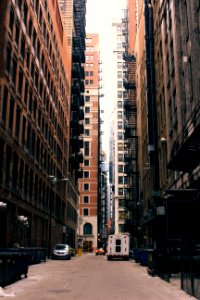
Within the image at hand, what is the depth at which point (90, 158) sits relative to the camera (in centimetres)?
11569

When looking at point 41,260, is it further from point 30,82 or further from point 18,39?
point 18,39

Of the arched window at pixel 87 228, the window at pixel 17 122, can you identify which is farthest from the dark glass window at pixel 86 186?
the window at pixel 17 122

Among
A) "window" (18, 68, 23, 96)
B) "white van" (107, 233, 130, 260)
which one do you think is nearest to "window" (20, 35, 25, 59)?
"window" (18, 68, 23, 96)

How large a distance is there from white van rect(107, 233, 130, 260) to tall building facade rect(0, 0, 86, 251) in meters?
7.16

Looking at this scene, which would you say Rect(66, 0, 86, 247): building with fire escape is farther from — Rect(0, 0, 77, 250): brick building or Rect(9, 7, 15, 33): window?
Rect(9, 7, 15, 33): window

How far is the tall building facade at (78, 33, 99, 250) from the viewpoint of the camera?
106250 mm

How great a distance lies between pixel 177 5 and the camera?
94.2 ft

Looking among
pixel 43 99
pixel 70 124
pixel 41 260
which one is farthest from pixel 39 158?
pixel 70 124

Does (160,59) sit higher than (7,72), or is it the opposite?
(160,59)

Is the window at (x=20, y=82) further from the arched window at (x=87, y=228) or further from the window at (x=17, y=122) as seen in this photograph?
A: the arched window at (x=87, y=228)

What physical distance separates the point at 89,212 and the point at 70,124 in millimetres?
39624

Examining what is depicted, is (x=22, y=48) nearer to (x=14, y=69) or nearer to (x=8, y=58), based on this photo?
(x=14, y=69)

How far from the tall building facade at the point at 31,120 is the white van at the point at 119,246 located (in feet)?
23.5

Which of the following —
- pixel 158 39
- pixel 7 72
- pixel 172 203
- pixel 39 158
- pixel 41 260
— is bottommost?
pixel 41 260
